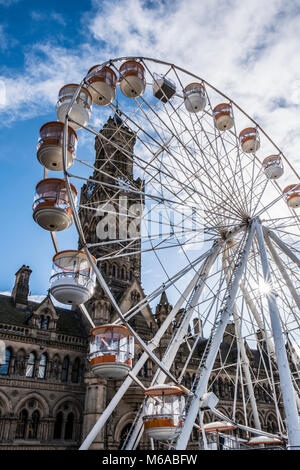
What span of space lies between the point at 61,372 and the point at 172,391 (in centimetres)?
1877

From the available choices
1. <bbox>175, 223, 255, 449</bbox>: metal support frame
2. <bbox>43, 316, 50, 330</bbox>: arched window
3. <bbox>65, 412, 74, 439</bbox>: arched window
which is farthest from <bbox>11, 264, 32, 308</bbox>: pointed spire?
<bbox>175, 223, 255, 449</bbox>: metal support frame

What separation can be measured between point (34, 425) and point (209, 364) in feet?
67.9

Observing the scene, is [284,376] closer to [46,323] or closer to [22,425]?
[22,425]

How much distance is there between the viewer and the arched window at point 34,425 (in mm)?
29266

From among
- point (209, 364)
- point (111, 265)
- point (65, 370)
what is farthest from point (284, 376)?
point (111, 265)

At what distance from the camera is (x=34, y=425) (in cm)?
2964

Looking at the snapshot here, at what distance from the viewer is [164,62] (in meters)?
22.4

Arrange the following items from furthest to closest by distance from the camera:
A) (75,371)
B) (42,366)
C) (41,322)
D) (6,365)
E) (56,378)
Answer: (41,322) → (75,371) → (42,366) → (56,378) → (6,365)

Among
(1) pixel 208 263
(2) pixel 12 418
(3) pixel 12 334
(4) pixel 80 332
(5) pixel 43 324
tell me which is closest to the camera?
(1) pixel 208 263

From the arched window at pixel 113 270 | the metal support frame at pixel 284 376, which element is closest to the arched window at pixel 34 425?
the arched window at pixel 113 270

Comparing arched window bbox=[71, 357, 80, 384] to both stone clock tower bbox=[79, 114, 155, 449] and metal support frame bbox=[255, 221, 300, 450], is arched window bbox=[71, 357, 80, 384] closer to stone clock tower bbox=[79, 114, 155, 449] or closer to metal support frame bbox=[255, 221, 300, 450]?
stone clock tower bbox=[79, 114, 155, 449]

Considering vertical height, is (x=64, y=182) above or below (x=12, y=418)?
above
